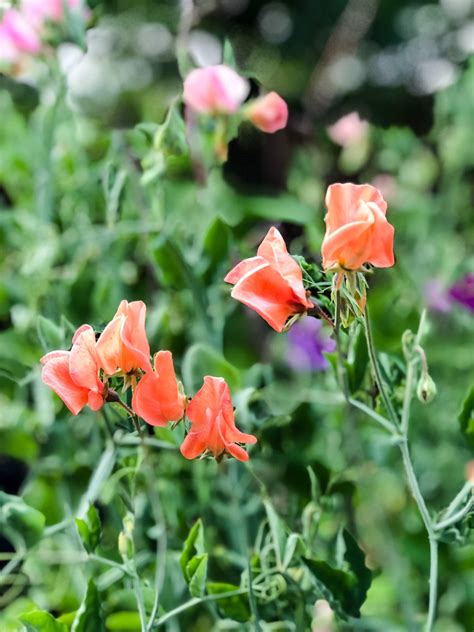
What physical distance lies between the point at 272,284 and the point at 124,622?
34 cm

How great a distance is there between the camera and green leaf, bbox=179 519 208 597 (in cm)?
46

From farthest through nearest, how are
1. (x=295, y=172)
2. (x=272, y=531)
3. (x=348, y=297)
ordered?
(x=295, y=172) → (x=272, y=531) → (x=348, y=297)

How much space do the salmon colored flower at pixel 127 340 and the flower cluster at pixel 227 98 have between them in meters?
0.25

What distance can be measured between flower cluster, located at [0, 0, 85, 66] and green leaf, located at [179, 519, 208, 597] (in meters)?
0.42

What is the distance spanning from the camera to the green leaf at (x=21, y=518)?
51 cm

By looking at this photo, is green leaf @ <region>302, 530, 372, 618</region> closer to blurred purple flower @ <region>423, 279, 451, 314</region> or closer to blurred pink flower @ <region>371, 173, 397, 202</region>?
blurred purple flower @ <region>423, 279, 451, 314</region>

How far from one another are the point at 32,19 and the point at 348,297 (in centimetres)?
46

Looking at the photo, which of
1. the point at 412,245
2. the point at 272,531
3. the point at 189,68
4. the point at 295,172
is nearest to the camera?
the point at 272,531

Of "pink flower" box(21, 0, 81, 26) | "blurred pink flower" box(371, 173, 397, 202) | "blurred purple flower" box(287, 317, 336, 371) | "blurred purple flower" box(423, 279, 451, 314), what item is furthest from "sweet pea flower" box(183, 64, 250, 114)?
"blurred pink flower" box(371, 173, 397, 202)

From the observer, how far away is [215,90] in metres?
0.62

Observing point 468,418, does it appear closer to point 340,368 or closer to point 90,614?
point 340,368

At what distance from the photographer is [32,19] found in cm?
72

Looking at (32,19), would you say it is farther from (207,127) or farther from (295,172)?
(295,172)

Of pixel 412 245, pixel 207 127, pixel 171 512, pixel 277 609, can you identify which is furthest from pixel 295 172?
pixel 277 609
